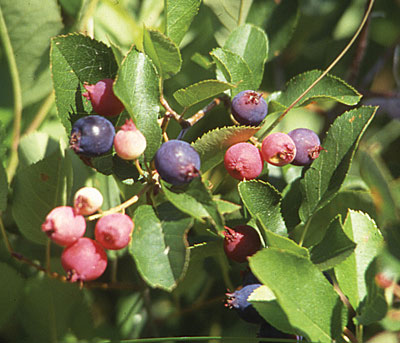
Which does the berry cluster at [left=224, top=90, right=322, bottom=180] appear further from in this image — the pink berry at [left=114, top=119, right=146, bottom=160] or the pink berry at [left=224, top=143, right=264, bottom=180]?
the pink berry at [left=114, top=119, right=146, bottom=160]

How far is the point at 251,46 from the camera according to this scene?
1.01 m

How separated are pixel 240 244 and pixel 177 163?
20 centimetres

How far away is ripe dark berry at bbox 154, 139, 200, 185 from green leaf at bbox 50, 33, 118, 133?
0.63ft

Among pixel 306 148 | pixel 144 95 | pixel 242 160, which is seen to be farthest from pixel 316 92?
pixel 144 95

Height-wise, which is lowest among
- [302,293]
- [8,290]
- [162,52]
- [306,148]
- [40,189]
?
[8,290]

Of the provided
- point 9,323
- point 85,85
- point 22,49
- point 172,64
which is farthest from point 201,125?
point 9,323

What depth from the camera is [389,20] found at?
5.25 ft

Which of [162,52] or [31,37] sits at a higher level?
[162,52]

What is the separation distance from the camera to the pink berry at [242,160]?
2.58 feet

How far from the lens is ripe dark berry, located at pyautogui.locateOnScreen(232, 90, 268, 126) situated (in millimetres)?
850

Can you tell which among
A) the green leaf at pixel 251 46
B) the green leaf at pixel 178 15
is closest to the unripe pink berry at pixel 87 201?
the green leaf at pixel 178 15

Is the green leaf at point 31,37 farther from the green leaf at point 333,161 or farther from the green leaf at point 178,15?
the green leaf at point 333,161

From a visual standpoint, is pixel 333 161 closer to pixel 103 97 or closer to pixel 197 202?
pixel 197 202

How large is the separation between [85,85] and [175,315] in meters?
0.73
